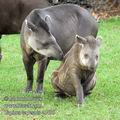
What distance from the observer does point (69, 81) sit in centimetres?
846

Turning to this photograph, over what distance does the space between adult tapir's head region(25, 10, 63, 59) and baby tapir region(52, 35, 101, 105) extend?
0.22 metres

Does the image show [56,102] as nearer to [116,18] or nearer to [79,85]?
[79,85]

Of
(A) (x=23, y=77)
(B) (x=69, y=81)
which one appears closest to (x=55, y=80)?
(B) (x=69, y=81)

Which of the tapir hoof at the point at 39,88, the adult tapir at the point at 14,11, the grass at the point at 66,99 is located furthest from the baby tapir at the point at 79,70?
the adult tapir at the point at 14,11

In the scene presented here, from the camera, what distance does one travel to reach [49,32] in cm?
866

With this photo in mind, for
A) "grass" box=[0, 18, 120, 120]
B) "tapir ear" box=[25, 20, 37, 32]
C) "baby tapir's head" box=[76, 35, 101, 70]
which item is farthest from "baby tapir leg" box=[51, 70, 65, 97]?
"tapir ear" box=[25, 20, 37, 32]

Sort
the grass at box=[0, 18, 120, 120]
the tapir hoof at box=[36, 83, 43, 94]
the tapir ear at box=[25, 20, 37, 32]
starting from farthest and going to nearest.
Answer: the tapir hoof at box=[36, 83, 43, 94], the tapir ear at box=[25, 20, 37, 32], the grass at box=[0, 18, 120, 120]

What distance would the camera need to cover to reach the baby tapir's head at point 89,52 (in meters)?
8.01

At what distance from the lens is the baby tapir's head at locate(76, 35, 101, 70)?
8008 mm

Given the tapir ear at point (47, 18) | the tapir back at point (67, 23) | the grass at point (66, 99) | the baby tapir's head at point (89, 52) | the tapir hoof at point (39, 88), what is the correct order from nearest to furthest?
the grass at point (66, 99), the baby tapir's head at point (89, 52), the tapir ear at point (47, 18), the tapir hoof at point (39, 88), the tapir back at point (67, 23)

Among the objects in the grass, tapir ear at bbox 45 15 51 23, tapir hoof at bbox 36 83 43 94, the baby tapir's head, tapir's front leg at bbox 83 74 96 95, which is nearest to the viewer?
the grass

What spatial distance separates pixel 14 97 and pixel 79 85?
→ 1121 mm

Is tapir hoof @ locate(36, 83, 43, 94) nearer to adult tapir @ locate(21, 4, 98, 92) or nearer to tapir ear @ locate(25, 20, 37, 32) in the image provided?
adult tapir @ locate(21, 4, 98, 92)

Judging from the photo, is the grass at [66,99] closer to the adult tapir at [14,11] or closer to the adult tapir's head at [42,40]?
the adult tapir's head at [42,40]
